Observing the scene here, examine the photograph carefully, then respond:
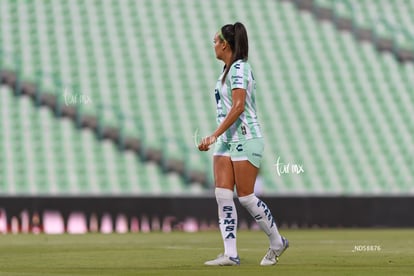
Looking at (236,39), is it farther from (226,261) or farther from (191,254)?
(191,254)

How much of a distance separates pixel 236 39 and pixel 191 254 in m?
3.10

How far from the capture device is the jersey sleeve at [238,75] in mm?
9547

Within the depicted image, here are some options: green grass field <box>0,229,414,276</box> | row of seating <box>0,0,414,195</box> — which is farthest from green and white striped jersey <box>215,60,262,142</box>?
row of seating <box>0,0,414,195</box>

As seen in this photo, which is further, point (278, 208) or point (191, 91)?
point (191, 91)

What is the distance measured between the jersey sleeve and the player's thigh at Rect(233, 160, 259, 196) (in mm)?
605

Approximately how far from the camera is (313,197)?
67.4 ft

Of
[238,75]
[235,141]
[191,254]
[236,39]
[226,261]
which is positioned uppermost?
[236,39]

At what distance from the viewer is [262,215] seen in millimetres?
9656

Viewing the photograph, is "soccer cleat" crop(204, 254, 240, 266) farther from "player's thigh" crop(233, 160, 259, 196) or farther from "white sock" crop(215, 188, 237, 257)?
"player's thigh" crop(233, 160, 259, 196)

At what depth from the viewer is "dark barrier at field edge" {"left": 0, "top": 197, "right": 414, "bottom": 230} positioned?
19.5m

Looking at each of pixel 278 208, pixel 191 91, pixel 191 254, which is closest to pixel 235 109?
pixel 191 254

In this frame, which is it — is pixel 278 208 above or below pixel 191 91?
below

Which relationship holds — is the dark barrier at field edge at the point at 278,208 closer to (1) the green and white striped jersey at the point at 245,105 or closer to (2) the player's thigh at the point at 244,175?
(1) the green and white striped jersey at the point at 245,105

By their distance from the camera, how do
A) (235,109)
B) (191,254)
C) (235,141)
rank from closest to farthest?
(235,109)
(235,141)
(191,254)
